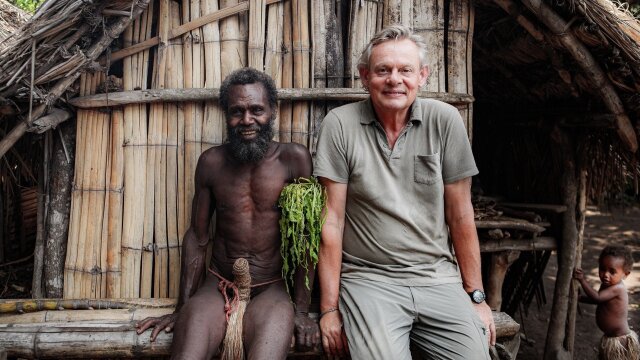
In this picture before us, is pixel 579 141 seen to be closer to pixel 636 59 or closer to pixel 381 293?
pixel 636 59

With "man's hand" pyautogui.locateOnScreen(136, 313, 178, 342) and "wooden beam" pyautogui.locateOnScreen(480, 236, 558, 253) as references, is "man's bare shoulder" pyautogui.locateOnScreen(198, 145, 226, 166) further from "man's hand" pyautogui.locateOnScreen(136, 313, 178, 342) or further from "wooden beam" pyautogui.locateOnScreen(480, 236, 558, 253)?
"wooden beam" pyautogui.locateOnScreen(480, 236, 558, 253)

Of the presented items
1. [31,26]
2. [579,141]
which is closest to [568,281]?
[579,141]

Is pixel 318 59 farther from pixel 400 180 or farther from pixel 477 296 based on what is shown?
pixel 477 296

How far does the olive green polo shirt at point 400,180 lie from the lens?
263cm

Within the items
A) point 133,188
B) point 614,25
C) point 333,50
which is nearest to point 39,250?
point 133,188

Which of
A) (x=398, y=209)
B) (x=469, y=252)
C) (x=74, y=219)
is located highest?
(x=398, y=209)

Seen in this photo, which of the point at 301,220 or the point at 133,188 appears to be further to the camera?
the point at 133,188

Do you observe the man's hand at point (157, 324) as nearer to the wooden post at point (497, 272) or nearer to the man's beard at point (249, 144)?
the man's beard at point (249, 144)

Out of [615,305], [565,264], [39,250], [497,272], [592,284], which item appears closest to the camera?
[39,250]

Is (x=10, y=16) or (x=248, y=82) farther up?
(x=10, y=16)

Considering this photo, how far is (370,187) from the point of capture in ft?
8.58

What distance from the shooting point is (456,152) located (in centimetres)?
264

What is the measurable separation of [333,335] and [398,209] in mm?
738

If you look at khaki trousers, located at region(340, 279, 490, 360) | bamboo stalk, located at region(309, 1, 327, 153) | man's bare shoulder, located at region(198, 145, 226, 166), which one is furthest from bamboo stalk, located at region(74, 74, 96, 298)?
khaki trousers, located at region(340, 279, 490, 360)
